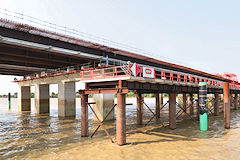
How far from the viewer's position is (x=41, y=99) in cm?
3997

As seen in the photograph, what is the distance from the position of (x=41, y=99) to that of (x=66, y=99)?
36.5 ft

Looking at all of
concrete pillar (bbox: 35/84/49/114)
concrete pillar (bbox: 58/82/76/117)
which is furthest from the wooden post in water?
concrete pillar (bbox: 35/84/49/114)

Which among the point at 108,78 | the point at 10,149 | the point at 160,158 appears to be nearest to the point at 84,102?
the point at 108,78

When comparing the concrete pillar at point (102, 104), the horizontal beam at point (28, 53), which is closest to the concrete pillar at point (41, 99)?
the horizontal beam at point (28, 53)

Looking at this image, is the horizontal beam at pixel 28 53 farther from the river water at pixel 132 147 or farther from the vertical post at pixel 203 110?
the vertical post at pixel 203 110

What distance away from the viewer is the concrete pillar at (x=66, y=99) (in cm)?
3222

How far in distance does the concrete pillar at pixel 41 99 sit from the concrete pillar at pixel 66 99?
935 centimetres

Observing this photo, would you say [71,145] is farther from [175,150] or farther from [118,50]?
[118,50]

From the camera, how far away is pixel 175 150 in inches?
507

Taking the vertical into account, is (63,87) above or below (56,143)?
above

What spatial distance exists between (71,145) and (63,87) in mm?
19421

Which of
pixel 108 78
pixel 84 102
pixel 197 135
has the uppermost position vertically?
pixel 108 78

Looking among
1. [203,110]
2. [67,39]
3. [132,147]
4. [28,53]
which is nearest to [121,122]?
[132,147]

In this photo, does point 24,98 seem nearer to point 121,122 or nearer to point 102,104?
point 102,104
